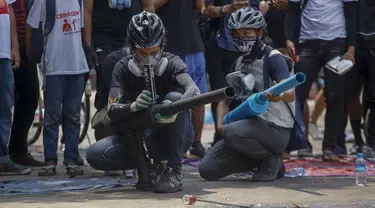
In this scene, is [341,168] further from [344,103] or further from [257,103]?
[257,103]

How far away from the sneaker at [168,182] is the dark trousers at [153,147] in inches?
2.2

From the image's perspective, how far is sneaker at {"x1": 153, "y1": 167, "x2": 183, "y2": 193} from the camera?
7.61m

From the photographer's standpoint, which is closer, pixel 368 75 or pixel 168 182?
pixel 168 182

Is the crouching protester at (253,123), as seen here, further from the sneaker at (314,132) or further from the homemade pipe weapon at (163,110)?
the sneaker at (314,132)

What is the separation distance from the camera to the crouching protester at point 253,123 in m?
8.28

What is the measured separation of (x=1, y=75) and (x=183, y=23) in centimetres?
217

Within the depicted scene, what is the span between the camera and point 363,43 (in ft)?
34.1

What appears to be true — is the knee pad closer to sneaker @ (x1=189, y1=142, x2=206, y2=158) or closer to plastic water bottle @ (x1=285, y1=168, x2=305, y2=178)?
plastic water bottle @ (x1=285, y1=168, x2=305, y2=178)

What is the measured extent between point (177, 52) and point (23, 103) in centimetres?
166

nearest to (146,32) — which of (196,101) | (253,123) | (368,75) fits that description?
(196,101)

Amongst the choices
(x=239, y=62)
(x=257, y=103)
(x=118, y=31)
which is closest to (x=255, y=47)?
(x=239, y=62)

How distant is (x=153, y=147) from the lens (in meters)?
7.89

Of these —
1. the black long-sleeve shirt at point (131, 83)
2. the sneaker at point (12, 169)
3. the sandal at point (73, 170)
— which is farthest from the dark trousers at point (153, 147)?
the sneaker at point (12, 169)

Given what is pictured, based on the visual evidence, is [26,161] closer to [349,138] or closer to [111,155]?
[111,155]
